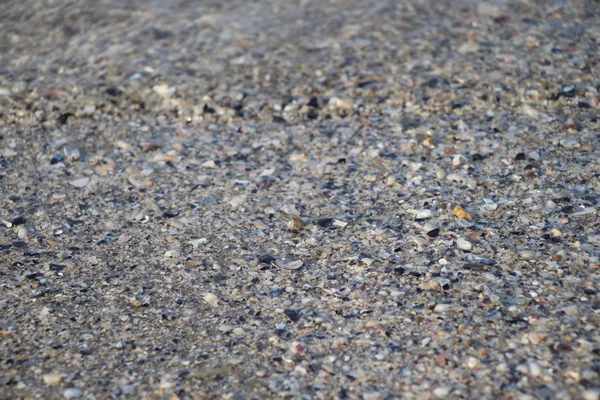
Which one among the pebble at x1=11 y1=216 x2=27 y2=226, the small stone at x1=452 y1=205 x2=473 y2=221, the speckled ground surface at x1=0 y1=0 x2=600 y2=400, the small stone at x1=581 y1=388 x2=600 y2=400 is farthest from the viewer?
the pebble at x1=11 y1=216 x2=27 y2=226

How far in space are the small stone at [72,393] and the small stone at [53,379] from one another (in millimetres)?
77

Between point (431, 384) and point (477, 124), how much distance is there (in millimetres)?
2372

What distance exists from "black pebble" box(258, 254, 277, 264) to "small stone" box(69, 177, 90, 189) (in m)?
1.44

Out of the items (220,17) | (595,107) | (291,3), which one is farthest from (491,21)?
(220,17)

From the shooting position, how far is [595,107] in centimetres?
487

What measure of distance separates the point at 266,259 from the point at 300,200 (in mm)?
610

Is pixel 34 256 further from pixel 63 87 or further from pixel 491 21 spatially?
pixel 491 21

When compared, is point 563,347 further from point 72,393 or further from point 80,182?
Answer: point 80,182

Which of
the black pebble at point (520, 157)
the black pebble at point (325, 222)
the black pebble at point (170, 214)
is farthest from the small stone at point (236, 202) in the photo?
the black pebble at point (520, 157)

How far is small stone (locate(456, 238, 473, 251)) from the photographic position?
148 inches

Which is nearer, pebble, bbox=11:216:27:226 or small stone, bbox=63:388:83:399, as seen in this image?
small stone, bbox=63:388:83:399

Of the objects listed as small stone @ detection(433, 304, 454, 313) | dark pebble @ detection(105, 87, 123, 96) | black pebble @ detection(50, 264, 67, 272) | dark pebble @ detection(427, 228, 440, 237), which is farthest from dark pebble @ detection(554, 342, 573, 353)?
dark pebble @ detection(105, 87, 123, 96)

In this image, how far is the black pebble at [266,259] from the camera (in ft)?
12.3

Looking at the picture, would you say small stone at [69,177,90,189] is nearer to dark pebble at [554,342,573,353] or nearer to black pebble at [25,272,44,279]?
black pebble at [25,272,44,279]
